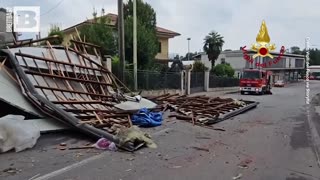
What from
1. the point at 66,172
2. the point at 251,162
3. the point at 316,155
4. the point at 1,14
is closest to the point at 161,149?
the point at 251,162

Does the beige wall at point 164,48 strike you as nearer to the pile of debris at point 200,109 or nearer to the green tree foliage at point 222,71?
the green tree foliage at point 222,71

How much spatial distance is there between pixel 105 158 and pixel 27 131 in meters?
2.01

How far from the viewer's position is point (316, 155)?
31.3 ft

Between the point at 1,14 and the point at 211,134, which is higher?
the point at 1,14

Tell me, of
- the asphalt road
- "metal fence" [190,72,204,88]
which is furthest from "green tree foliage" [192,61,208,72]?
the asphalt road

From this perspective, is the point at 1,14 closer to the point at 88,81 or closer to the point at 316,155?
the point at 88,81

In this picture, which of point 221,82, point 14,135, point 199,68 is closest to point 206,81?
point 199,68

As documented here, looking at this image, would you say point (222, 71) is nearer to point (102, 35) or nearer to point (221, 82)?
point (221, 82)

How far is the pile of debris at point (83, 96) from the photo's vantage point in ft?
35.6

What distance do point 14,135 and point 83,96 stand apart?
562 centimetres

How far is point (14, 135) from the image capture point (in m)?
8.77

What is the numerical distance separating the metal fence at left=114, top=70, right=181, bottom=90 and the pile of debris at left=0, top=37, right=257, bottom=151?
7.53 meters

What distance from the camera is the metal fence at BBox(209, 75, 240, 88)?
47.1 metres

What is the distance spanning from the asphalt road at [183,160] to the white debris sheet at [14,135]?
0.68 feet
